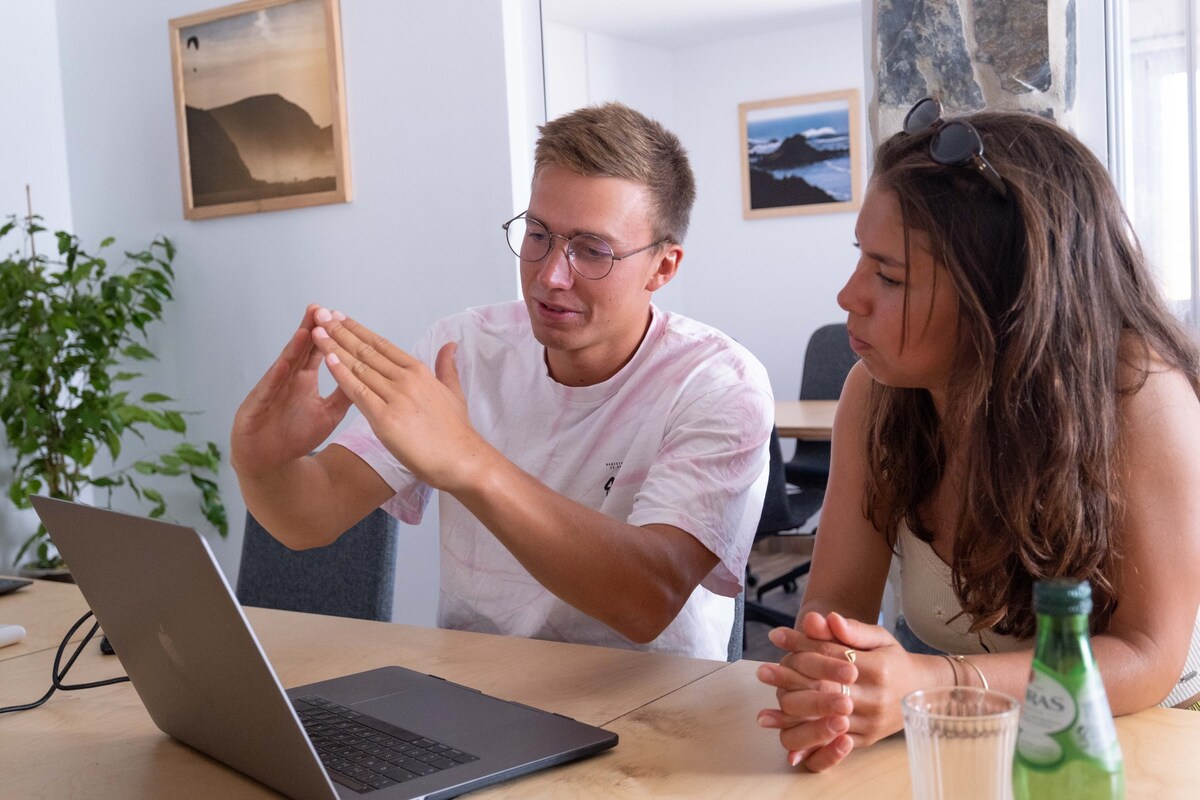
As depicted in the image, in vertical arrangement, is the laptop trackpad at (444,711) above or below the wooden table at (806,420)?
above

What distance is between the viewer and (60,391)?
3.49 m

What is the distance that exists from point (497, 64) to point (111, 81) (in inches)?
58.1

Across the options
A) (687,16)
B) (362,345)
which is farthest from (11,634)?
(687,16)

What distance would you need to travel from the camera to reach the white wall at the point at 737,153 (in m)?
5.71

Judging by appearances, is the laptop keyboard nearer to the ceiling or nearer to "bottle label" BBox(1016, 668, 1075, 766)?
"bottle label" BBox(1016, 668, 1075, 766)

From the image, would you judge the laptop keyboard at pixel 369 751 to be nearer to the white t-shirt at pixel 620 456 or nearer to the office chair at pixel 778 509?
the white t-shirt at pixel 620 456

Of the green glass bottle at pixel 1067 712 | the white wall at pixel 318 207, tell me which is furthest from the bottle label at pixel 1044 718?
the white wall at pixel 318 207

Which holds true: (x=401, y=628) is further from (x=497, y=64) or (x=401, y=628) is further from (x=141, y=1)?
(x=141, y=1)

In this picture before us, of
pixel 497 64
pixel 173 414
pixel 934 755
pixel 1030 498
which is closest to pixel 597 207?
pixel 1030 498

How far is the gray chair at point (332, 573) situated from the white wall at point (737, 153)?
12.9 ft

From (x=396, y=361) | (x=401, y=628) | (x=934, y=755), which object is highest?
(x=396, y=361)

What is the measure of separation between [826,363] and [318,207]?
2.00m

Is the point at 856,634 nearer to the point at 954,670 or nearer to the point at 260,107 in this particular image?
the point at 954,670

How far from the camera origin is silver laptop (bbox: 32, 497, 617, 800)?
87 centimetres
